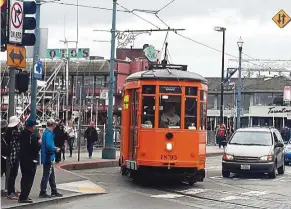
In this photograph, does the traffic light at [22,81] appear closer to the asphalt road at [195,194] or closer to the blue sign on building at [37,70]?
the asphalt road at [195,194]

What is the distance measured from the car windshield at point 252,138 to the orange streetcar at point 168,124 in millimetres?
4796

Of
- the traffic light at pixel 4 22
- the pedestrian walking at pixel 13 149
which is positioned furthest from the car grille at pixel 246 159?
the traffic light at pixel 4 22

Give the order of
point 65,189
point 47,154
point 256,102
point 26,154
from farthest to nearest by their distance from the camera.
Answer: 1. point 256,102
2. point 65,189
3. point 47,154
4. point 26,154

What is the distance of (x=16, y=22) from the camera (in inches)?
528

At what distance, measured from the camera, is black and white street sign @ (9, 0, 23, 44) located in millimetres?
13265

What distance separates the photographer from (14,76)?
13.7 metres

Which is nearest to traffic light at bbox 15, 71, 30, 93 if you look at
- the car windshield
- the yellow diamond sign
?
the car windshield

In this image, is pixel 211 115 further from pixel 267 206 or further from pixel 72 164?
pixel 267 206

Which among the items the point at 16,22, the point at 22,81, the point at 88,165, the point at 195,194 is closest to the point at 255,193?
the point at 195,194

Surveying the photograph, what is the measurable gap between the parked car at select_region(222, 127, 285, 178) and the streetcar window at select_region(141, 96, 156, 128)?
15.8 feet

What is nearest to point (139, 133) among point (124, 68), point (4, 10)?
A: point (4, 10)

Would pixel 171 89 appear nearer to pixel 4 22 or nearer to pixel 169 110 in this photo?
pixel 169 110

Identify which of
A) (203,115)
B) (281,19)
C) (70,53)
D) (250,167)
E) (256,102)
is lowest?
(250,167)

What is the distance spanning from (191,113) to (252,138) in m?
5.51
